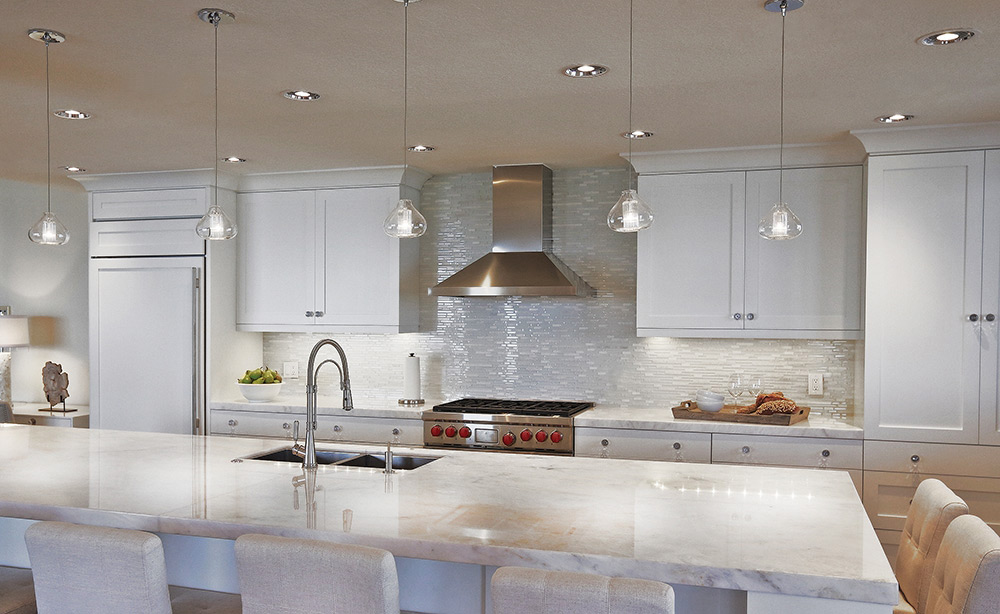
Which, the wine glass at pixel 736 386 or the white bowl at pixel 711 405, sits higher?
the wine glass at pixel 736 386

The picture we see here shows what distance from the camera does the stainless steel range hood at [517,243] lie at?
188 inches

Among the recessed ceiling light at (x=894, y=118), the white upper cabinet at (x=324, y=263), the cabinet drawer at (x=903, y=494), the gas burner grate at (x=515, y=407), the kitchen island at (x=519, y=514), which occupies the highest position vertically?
the recessed ceiling light at (x=894, y=118)

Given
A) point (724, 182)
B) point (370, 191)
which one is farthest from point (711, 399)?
point (370, 191)

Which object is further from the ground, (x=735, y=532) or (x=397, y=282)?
(x=397, y=282)

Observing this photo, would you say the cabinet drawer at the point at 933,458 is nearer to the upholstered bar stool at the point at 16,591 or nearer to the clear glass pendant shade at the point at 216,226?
the clear glass pendant shade at the point at 216,226

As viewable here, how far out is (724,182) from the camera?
451cm

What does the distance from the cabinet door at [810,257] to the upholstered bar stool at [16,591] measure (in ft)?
11.5

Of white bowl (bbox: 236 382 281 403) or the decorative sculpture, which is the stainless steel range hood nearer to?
white bowl (bbox: 236 382 281 403)

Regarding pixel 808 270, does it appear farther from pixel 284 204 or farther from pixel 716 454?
pixel 284 204

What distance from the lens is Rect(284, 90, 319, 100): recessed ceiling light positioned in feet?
10.9

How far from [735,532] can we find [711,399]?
2.49m

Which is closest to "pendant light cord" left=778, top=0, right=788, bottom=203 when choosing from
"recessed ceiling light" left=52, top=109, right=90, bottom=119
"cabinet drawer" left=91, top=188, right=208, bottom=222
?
"recessed ceiling light" left=52, top=109, right=90, bottom=119

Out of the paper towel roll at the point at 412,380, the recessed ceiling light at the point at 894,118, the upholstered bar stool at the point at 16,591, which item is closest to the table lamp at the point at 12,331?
the paper towel roll at the point at 412,380

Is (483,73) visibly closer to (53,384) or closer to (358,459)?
(358,459)
